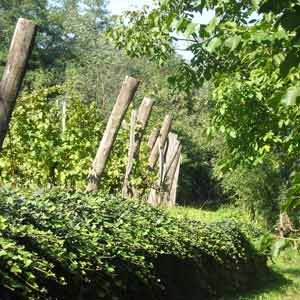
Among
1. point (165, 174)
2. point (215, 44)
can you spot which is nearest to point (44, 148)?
point (165, 174)

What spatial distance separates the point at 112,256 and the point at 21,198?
2.86 feet

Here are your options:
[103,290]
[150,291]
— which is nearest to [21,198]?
[103,290]

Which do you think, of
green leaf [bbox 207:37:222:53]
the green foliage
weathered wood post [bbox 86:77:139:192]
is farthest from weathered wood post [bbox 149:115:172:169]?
green leaf [bbox 207:37:222:53]

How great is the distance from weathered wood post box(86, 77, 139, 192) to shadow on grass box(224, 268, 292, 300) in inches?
103

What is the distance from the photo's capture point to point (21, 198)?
15.4 feet

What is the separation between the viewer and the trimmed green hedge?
12.4ft

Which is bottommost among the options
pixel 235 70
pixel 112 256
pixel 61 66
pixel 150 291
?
pixel 150 291

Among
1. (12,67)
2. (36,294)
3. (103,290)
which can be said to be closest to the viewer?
(36,294)

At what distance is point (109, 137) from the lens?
9.19 m

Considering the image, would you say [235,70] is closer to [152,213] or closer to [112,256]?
[152,213]

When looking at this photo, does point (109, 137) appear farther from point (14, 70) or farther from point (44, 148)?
point (14, 70)

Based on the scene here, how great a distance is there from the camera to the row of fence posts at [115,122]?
4.50 metres

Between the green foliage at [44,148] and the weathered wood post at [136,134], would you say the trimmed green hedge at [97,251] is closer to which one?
the green foliage at [44,148]

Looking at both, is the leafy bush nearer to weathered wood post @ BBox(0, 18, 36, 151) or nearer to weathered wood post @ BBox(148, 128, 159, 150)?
weathered wood post @ BBox(148, 128, 159, 150)
